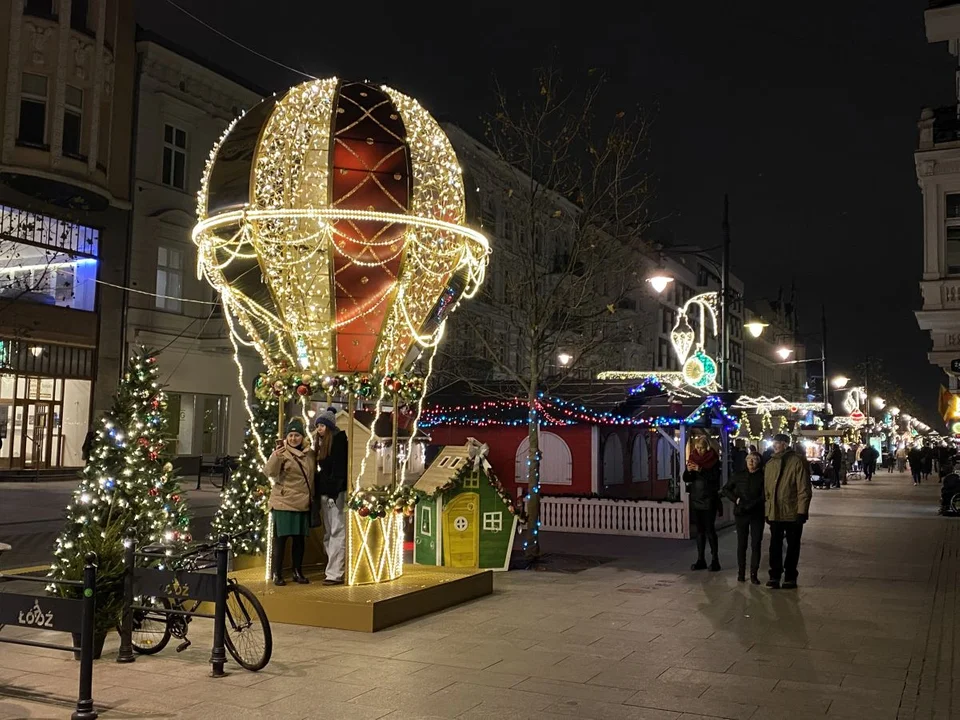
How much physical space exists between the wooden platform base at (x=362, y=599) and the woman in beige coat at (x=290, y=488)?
20.9 inches

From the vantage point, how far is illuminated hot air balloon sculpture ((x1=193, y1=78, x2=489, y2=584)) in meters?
9.89

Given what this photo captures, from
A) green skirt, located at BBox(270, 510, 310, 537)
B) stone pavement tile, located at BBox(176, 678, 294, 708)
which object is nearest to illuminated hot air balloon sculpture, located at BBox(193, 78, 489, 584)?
green skirt, located at BBox(270, 510, 310, 537)

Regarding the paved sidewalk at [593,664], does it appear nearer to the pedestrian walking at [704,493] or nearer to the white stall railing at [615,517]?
the pedestrian walking at [704,493]

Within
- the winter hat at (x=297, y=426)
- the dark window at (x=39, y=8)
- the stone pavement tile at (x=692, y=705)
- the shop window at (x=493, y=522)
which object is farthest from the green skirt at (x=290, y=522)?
the dark window at (x=39, y=8)

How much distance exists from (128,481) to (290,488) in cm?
194

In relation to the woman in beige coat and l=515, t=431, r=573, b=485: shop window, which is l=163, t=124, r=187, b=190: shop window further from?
the woman in beige coat

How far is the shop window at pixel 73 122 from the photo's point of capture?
25484mm

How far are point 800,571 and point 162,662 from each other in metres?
8.96

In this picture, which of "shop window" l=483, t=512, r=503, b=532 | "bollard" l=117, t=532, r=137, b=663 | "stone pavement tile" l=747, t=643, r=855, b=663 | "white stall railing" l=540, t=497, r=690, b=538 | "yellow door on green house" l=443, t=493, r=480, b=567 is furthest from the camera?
"white stall railing" l=540, t=497, r=690, b=538

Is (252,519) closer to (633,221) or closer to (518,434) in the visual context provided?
(633,221)

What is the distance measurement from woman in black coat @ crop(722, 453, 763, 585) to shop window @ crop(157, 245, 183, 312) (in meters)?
21.4

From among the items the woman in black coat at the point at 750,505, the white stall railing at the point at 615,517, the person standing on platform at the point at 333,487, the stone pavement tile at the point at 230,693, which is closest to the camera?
the stone pavement tile at the point at 230,693

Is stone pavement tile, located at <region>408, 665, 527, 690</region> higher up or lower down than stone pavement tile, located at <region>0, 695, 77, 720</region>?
higher up

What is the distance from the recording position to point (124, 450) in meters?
7.99
